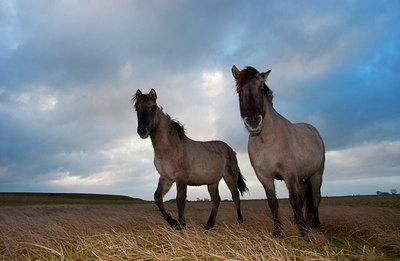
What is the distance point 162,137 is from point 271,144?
352 cm

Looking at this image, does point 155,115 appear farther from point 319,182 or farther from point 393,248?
point 393,248

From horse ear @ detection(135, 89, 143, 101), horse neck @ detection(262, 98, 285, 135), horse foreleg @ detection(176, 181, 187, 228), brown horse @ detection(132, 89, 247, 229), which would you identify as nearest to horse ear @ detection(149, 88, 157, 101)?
brown horse @ detection(132, 89, 247, 229)

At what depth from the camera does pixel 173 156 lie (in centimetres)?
873

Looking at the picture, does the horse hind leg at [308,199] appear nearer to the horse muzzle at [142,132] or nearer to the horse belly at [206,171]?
the horse belly at [206,171]

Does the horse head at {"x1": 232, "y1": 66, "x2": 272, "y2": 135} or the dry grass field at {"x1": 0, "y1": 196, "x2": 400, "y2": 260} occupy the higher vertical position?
the horse head at {"x1": 232, "y1": 66, "x2": 272, "y2": 135}

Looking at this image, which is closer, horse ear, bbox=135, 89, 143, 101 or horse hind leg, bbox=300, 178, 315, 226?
horse hind leg, bbox=300, 178, 315, 226

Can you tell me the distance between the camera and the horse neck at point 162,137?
8766 mm

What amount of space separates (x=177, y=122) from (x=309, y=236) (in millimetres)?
5293

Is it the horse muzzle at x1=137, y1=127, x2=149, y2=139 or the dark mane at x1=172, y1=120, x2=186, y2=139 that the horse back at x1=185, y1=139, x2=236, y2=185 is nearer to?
the dark mane at x1=172, y1=120, x2=186, y2=139

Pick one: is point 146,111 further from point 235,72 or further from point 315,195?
point 315,195

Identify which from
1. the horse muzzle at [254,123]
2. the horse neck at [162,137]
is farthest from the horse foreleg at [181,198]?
the horse muzzle at [254,123]

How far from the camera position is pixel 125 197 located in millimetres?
45500

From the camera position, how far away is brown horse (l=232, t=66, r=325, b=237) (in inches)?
242

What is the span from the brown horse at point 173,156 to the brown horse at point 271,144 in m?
2.59
